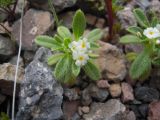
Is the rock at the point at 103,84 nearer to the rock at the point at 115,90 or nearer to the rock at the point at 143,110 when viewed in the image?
the rock at the point at 115,90

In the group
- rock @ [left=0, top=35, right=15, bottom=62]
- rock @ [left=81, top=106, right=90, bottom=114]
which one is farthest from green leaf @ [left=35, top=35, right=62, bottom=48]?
rock @ [left=81, top=106, right=90, bottom=114]

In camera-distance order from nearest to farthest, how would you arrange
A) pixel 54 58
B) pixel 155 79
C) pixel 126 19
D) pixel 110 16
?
pixel 54 58
pixel 155 79
pixel 110 16
pixel 126 19

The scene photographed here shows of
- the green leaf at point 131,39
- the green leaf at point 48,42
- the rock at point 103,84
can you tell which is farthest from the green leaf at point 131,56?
the green leaf at point 48,42

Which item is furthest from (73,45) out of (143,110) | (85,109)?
(143,110)

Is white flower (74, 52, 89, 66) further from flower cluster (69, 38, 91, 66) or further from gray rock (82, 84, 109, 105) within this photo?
gray rock (82, 84, 109, 105)

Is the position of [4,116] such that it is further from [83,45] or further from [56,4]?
[56,4]
